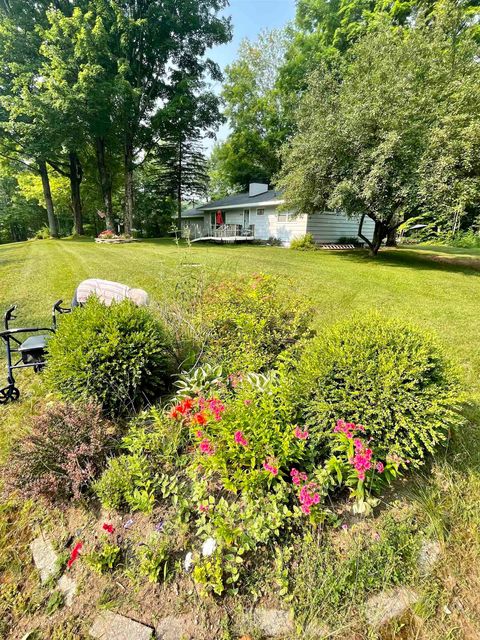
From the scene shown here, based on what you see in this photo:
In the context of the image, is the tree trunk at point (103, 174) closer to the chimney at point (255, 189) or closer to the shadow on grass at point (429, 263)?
the chimney at point (255, 189)

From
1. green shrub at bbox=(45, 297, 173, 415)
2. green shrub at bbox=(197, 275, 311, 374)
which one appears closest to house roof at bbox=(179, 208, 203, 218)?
green shrub at bbox=(197, 275, 311, 374)

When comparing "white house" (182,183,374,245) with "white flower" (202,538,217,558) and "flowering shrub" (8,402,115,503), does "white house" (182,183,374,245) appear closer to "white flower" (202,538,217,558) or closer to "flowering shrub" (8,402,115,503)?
"flowering shrub" (8,402,115,503)

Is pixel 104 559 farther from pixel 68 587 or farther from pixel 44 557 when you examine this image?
pixel 44 557

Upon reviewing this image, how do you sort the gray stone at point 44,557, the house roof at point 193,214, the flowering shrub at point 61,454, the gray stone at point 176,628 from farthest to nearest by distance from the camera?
the house roof at point 193,214 < the flowering shrub at point 61,454 < the gray stone at point 44,557 < the gray stone at point 176,628

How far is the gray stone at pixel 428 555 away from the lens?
1413mm

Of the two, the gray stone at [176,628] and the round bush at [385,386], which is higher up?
the round bush at [385,386]

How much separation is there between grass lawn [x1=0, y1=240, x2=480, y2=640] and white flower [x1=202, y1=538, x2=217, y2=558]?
1.32 ft

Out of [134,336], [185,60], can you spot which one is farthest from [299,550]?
[185,60]

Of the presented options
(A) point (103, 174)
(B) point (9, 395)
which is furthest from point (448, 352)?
(A) point (103, 174)

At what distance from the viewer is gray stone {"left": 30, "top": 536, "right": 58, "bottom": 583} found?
148cm

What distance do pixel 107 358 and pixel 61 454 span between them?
0.67 meters

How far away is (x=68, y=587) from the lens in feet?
4.65

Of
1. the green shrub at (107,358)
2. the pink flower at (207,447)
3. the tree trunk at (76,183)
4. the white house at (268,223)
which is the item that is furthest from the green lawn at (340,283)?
the tree trunk at (76,183)

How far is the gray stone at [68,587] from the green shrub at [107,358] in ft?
3.31
